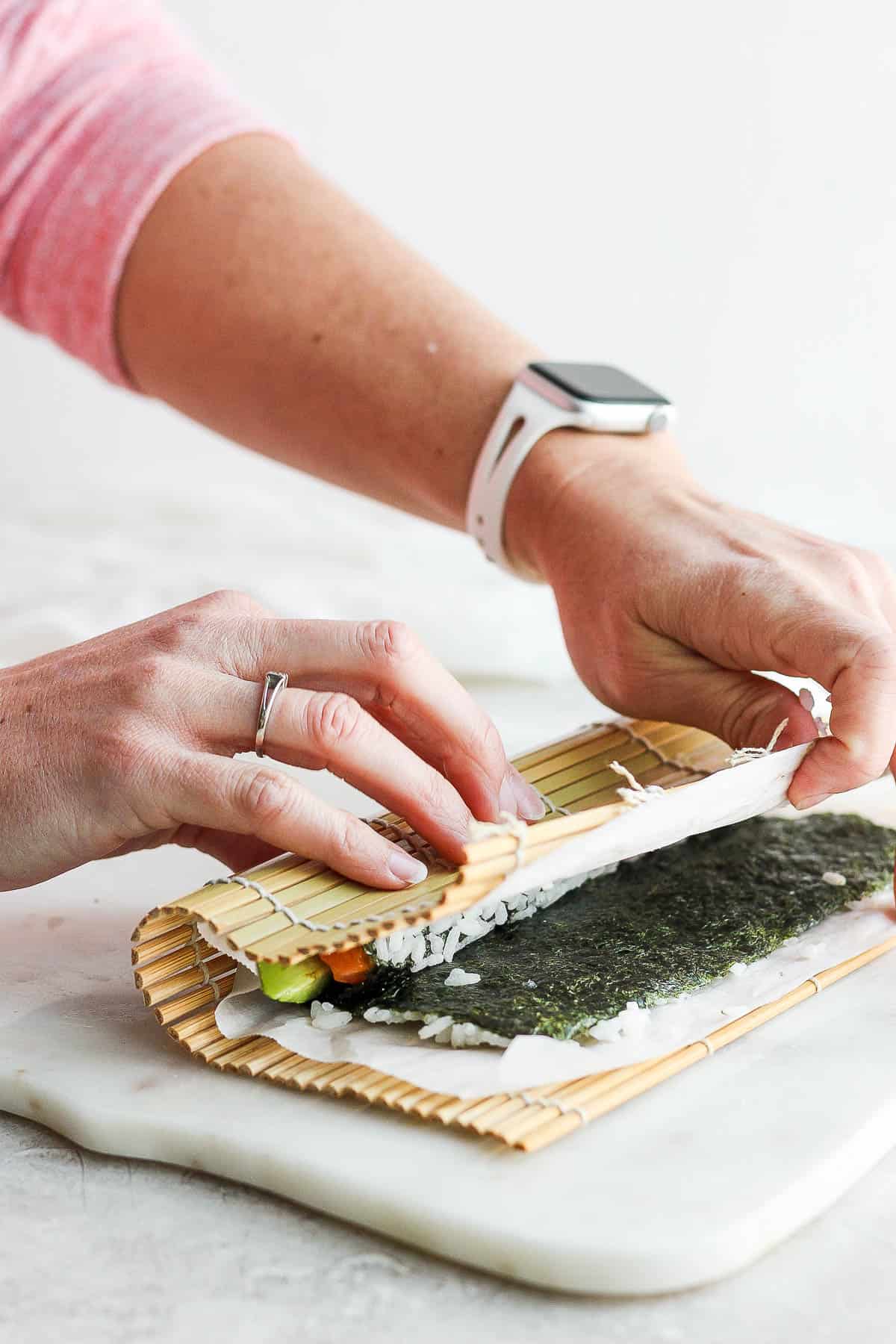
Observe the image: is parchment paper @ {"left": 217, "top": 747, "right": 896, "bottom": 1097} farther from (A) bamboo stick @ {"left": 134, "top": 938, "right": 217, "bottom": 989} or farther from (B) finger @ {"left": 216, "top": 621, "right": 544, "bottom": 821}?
(B) finger @ {"left": 216, "top": 621, "right": 544, "bottom": 821}

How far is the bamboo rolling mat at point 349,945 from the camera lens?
0.85 m

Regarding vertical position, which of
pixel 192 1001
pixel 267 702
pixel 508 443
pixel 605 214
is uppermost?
pixel 605 214

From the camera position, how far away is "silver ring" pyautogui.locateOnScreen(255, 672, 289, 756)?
3.25ft

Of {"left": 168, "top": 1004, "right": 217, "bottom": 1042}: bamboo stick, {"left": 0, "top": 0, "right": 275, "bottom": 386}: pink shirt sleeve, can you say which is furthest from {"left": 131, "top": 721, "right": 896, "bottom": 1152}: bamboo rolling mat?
{"left": 0, "top": 0, "right": 275, "bottom": 386}: pink shirt sleeve

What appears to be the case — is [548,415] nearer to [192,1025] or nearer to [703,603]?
[703,603]

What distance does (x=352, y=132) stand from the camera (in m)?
3.19

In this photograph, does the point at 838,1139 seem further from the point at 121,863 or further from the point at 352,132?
the point at 352,132

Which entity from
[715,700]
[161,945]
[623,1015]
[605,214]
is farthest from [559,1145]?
[605,214]

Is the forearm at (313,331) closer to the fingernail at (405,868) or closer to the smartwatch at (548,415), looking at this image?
the smartwatch at (548,415)

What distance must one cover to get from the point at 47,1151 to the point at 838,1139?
0.51 meters

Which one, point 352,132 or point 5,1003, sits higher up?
point 352,132

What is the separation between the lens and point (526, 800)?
112cm

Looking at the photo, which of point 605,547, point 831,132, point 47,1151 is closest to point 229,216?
point 605,547

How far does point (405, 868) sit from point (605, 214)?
2.48 meters
